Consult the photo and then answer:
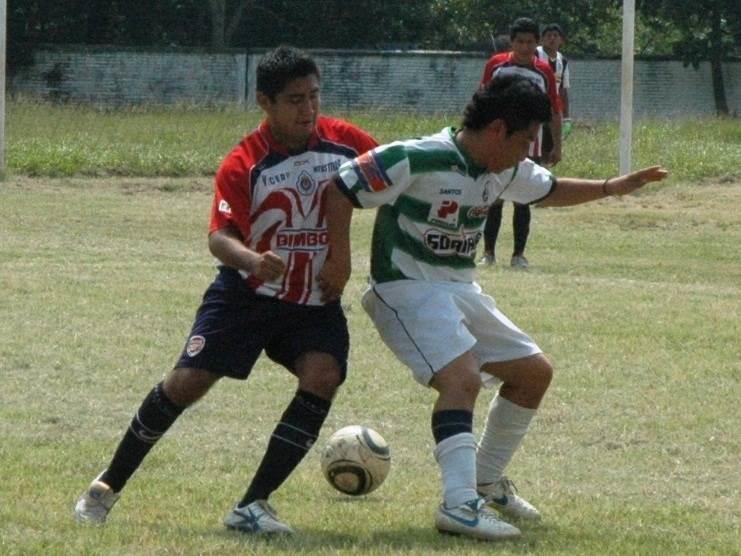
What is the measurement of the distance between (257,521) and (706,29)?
43.7 metres

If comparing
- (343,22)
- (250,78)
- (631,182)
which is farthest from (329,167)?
(343,22)

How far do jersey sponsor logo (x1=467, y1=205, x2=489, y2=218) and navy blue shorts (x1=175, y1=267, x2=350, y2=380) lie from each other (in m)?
0.50

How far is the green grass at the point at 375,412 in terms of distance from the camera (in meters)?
5.32

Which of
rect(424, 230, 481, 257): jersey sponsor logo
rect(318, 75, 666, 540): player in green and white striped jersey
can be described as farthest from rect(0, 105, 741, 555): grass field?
rect(424, 230, 481, 257): jersey sponsor logo

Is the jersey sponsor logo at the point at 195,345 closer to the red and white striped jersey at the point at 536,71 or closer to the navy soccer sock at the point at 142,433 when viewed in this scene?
the navy soccer sock at the point at 142,433

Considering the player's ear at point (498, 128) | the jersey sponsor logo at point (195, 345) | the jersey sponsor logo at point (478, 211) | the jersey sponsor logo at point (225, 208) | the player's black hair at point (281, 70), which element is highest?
the player's black hair at point (281, 70)

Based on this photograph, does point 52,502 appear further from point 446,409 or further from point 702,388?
point 702,388

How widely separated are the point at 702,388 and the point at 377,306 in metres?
2.99

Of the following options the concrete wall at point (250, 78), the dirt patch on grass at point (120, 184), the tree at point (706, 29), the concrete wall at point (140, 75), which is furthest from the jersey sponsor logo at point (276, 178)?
the tree at point (706, 29)

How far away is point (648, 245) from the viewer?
14289 mm

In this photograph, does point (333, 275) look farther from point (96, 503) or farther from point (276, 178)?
point (96, 503)

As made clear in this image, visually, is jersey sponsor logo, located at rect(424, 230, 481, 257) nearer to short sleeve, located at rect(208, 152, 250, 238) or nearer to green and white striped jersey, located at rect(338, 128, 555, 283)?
green and white striped jersey, located at rect(338, 128, 555, 283)

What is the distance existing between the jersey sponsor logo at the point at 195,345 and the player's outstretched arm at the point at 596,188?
1.23m

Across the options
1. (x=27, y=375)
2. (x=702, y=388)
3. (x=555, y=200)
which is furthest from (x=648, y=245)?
(x=555, y=200)
